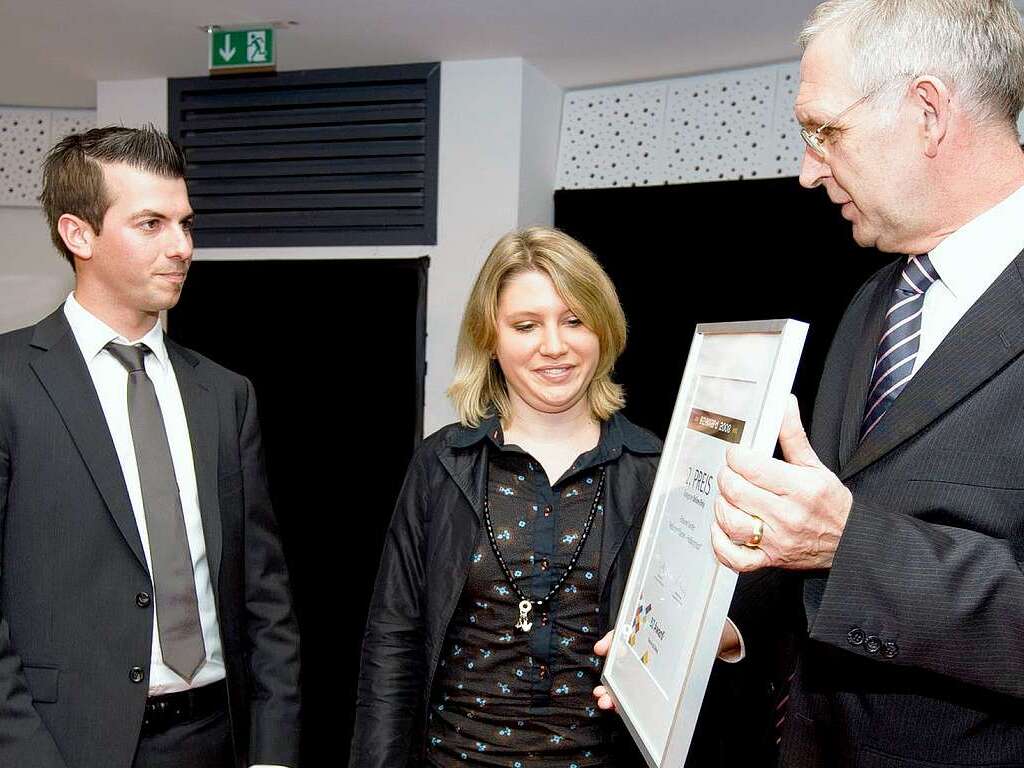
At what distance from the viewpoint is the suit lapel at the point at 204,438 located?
2.19 m

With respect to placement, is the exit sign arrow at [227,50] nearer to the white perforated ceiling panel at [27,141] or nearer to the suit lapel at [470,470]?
the white perforated ceiling panel at [27,141]

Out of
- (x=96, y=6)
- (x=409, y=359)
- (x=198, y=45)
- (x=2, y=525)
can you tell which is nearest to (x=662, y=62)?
(x=409, y=359)

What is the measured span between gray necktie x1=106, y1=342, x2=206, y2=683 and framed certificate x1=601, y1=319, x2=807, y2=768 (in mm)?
1012

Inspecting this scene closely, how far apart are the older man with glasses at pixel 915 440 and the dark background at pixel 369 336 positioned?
264cm

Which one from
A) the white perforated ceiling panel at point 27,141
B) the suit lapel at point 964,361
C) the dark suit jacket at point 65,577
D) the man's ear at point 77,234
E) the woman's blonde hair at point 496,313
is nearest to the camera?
the suit lapel at point 964,361

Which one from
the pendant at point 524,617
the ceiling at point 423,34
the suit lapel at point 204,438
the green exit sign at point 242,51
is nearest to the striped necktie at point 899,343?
the pendant at point 524,617

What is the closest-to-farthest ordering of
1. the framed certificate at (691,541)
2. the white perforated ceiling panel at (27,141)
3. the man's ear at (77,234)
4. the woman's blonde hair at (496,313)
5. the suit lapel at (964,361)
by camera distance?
1. the framed certificate at (691,541)
2. the suit lapel at (964,361)
3. the woman's blonde hair at (496,313)
4. the man's ear at (77,234)
5. the white perforated ceiling panel at (27,141)

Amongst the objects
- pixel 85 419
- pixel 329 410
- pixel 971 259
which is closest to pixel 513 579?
pixel 85 419

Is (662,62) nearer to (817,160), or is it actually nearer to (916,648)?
(817,160)

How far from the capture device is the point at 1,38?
4195 millimetres

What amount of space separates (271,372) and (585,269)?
109 inches

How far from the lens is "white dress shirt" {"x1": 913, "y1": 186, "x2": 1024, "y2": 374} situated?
1360 millimetres

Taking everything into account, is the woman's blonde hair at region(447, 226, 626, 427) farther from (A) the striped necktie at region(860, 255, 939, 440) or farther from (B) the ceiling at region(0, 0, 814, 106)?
(B) the ceiling at region(0, 0, 814, 106)

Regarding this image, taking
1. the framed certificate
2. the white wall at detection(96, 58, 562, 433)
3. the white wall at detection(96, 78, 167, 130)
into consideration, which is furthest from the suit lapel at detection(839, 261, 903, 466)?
the white wall at detection(96, 78, 167, 130)
